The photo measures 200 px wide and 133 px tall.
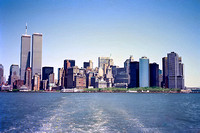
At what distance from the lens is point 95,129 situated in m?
43.3

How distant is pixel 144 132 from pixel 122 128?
199 inches

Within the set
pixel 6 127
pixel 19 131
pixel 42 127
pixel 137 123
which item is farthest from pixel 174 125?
pixel 6 127

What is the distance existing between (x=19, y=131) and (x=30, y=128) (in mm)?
2635

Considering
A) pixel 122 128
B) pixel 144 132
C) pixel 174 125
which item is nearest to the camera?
→ pixel 144 132

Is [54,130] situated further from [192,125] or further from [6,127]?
[192,125]

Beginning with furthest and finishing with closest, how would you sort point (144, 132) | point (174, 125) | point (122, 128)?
1. point (174, 125)
2. point (122, 128)
3. point (144, 132)

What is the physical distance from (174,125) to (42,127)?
2745 cm

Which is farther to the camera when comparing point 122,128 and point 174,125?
point 174,125

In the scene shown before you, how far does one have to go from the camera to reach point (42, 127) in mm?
44750

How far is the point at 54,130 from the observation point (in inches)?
1657

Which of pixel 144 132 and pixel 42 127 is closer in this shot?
pixel 144 132

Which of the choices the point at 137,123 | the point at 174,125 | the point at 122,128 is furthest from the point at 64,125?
the point at 174,125

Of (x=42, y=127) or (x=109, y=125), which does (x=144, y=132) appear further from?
(x=42, y=127)

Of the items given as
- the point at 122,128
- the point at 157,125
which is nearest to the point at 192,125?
the point at 157,125
